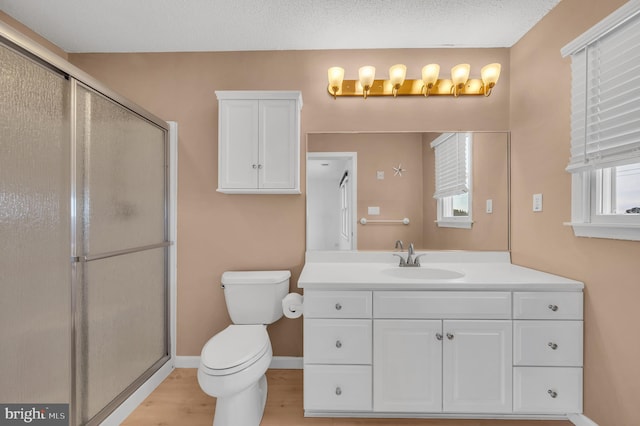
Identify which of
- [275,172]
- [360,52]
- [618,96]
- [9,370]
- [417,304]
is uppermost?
[360,52]

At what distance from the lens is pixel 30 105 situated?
1.18 metres

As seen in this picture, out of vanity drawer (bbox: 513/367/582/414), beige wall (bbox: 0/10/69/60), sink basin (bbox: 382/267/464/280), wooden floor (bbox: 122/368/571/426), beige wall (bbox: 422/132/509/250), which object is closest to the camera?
vanity drawer (bbox: 513/367/582/414)

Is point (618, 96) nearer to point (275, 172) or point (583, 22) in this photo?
point (583, 22)

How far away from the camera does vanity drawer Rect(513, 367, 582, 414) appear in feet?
5.08

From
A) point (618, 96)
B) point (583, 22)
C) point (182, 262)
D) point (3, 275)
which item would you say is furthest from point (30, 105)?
point (583, 22)

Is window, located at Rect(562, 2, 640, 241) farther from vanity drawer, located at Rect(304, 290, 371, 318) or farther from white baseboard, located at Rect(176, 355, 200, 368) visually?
white baseboard, located at Rect(176, 355, 200, 368)

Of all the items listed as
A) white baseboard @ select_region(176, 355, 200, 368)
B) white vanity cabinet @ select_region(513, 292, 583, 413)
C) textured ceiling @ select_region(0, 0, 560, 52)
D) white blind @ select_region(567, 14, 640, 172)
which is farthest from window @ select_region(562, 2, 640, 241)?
white baseboard @ select_region(176, 355, 200, 368)

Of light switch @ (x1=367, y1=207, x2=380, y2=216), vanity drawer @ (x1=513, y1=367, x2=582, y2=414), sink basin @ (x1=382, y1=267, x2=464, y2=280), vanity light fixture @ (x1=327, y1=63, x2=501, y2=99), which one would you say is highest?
vanity light fixture @ (x1=327, y1=63, x2=501, y2=99)

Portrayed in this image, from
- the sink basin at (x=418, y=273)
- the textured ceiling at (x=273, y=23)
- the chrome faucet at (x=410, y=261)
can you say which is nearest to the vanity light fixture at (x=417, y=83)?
the textured ceiling at (x=273, y=23)

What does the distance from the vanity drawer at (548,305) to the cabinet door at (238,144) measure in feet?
5.44

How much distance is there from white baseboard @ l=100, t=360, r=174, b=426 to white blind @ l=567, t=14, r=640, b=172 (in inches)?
106

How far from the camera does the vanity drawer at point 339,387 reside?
62.4 inches

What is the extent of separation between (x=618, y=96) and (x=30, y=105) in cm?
245

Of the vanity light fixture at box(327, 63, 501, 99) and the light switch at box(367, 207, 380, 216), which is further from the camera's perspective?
the light switch at box(367, 207, 380, 216)
